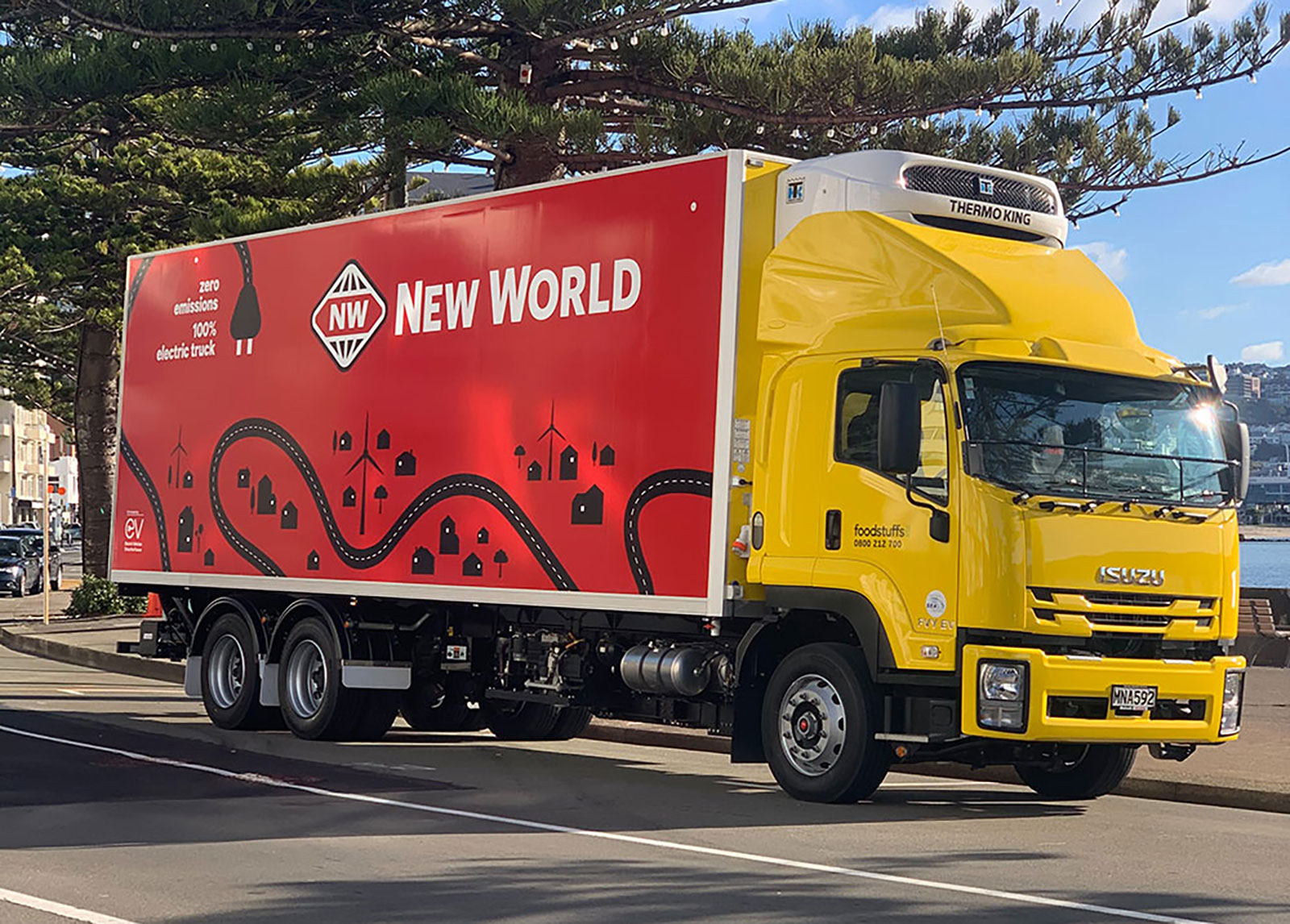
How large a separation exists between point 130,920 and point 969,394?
5974 millimetres

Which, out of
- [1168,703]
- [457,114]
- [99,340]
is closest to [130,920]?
[1168,703]

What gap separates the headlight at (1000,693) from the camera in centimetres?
1158

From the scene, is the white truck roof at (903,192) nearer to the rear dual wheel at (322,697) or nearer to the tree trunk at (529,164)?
the rear dual wheel at (322,697)

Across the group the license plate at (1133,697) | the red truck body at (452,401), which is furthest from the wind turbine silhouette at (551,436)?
the license plate at (1133,697)

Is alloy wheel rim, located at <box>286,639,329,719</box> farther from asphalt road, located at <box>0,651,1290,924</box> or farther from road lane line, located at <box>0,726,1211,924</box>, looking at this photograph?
road lane line, located at <box>0,726,1211,924</box>

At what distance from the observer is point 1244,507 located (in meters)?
12.9

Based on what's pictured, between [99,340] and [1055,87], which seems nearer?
[1055,87]


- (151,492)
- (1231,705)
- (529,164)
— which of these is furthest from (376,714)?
(529,164)

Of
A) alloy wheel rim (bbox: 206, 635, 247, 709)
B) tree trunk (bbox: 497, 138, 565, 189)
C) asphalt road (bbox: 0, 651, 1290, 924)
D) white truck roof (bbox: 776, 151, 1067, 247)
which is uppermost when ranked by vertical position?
tree trunk (bbox: 497, 138, 565, 189)

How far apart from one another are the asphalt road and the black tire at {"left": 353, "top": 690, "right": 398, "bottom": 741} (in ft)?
1.23

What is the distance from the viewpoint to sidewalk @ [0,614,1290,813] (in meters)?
13.5

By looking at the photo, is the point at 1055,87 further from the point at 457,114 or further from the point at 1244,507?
the point at 1244,507

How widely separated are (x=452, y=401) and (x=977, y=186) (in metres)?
4.26

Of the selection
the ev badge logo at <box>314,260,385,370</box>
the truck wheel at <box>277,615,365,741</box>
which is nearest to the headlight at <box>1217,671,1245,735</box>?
the truck wheel at <box>277,615,365,741</box>
